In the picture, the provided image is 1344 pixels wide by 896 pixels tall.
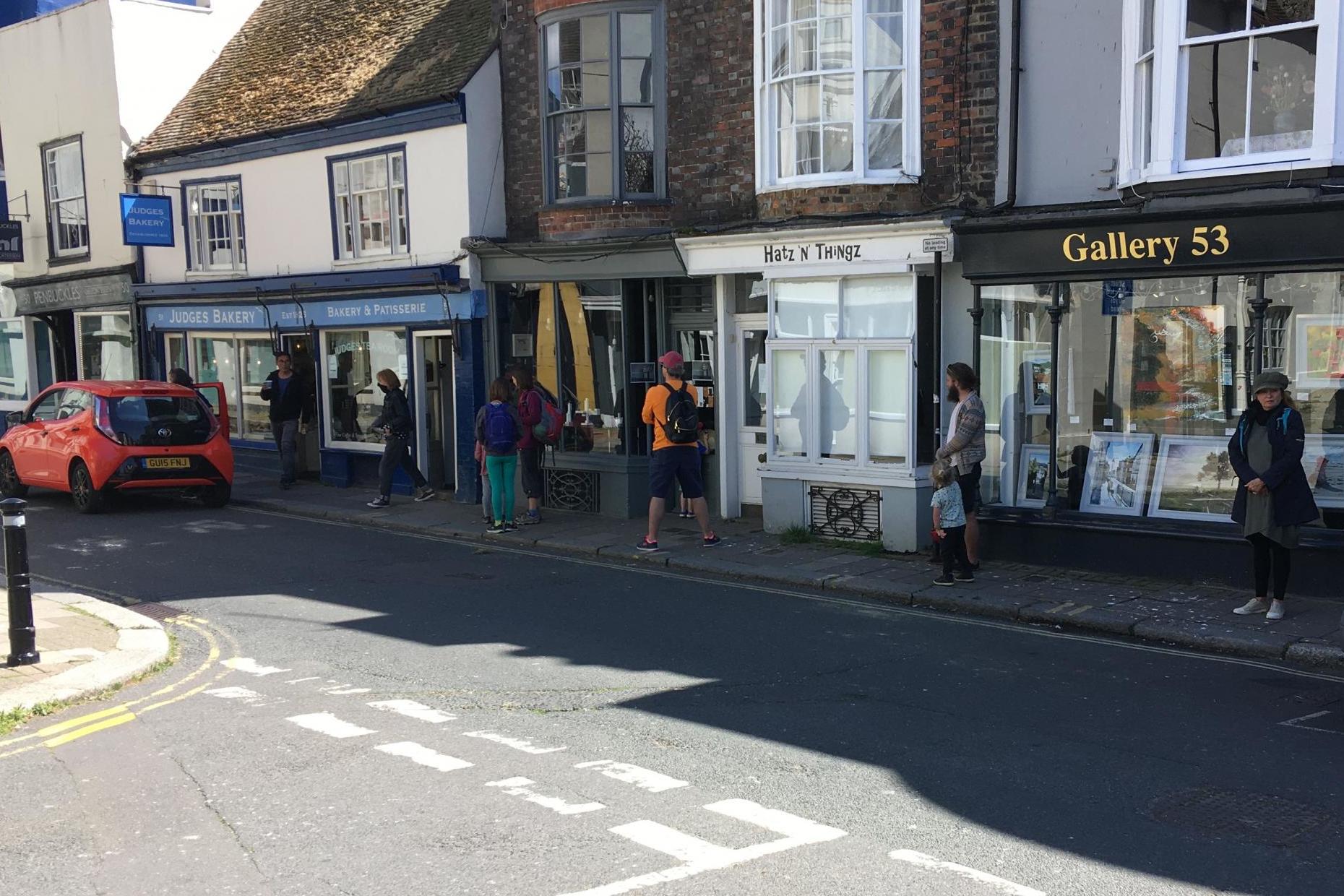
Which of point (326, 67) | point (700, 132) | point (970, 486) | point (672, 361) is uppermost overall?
point (326, 67)

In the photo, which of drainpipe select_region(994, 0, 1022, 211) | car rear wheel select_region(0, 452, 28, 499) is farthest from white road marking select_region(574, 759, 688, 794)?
car rear wheel select_region(0, 452, 28, 499)

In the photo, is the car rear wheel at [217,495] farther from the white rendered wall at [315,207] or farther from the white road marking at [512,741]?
the white road marking at [512,741]

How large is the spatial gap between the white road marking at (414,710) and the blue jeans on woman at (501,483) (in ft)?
21.9

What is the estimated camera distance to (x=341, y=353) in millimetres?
18547

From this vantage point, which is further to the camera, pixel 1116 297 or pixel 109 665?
pixel 1116 297

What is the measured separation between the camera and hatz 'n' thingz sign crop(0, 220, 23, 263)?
22059mm

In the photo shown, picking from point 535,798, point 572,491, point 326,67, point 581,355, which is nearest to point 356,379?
point 581,355

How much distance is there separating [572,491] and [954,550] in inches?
241

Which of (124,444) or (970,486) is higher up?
(124,444)

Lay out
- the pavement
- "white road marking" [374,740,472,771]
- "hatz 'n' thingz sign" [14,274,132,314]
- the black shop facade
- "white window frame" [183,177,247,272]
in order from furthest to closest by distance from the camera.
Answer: "hatz 'n' thingz sign" [14,274,132,314] < "white window frame" [183,177,247,272] < the black shop facade < the pavement < "white road marking" [374,740,472,771]

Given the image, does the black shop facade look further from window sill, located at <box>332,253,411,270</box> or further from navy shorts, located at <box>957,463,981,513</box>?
window sill, located at <box>332,253,411,270</box>

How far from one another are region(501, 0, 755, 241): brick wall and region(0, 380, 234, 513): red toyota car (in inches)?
205

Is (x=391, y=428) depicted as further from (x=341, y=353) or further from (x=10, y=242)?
(x=10, y=242)

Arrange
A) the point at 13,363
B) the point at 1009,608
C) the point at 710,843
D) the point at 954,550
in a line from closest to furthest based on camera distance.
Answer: the point at 710,843 → the point at 1009,608 → the point at 954,550 → the point at 13,363
